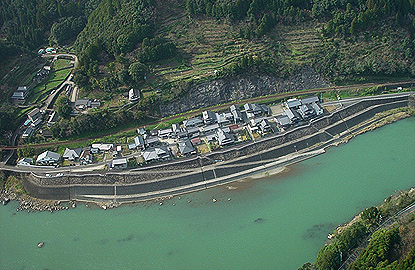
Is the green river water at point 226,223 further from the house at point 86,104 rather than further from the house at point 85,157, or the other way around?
the house at point 86,104

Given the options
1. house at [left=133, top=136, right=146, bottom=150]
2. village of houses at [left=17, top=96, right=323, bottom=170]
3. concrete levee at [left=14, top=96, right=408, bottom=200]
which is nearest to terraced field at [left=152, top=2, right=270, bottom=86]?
village of houses at [left=17, top=96, right=323, bottom=170]

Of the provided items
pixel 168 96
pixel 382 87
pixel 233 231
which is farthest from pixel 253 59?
pixel 233 231

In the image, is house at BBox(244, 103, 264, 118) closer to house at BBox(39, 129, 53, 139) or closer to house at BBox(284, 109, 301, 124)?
house at BBox(284, 109, 301, 124)

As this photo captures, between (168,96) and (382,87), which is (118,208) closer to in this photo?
(168,96)

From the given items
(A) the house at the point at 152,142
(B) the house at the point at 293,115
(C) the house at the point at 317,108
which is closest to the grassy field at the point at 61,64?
(A) the house at the point at 152,142

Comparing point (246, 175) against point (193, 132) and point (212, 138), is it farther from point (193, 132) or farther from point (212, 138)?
point (193, 132)

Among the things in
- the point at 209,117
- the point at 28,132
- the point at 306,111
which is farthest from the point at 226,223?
the point at 28,132

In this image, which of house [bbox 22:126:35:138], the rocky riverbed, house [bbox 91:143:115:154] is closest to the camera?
the rocky riverbed
